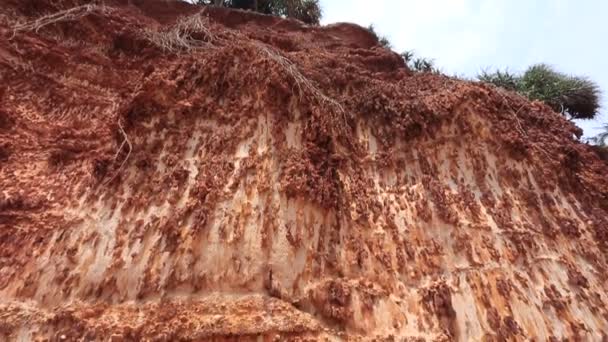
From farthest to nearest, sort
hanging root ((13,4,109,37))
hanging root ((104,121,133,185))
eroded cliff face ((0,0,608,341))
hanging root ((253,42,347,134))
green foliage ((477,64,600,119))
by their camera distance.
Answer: green foliage ((477,64,600,119)) < hanging root ((13,4,109,37)) < hanging root ((253,42,347,134)) < hanging root ((104,121,133,185)) < eroded cliff face ((0,0,608,341))

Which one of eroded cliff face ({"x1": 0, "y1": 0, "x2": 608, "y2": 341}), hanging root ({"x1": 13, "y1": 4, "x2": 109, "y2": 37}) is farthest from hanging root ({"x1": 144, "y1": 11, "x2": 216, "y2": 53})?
hanging root ({"x1": 13, "y1": 4, "x2": 109, "y2": 37})

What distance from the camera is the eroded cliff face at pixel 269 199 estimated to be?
4008 millimetres

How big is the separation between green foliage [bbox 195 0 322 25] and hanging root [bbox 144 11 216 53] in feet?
19.1

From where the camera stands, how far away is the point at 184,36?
702cm

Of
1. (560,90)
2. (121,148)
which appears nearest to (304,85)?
(121,148)

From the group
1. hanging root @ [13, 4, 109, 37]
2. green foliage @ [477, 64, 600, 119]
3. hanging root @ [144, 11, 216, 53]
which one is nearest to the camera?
hanging root @ [13, 4, 109, 37]

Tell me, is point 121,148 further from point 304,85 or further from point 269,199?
point 304,85

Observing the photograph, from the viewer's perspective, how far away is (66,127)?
5426 millimetres

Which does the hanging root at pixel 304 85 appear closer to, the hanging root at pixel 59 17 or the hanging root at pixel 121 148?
the hanging root at pixel 121 148

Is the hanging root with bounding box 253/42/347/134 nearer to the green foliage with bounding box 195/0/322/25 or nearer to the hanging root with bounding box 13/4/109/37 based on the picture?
the hanging root with bounding box 13/4/109/37

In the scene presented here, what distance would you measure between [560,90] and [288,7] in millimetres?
8051

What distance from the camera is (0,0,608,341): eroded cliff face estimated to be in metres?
4.01

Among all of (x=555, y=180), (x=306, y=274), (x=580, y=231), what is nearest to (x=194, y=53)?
(x=306, y=274)

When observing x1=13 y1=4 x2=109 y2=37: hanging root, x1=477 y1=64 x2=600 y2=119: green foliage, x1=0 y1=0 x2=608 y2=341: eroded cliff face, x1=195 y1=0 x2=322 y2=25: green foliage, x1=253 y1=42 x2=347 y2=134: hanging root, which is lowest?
x1=0 y1=0 x2=608 y2=341: eroded cliff face
